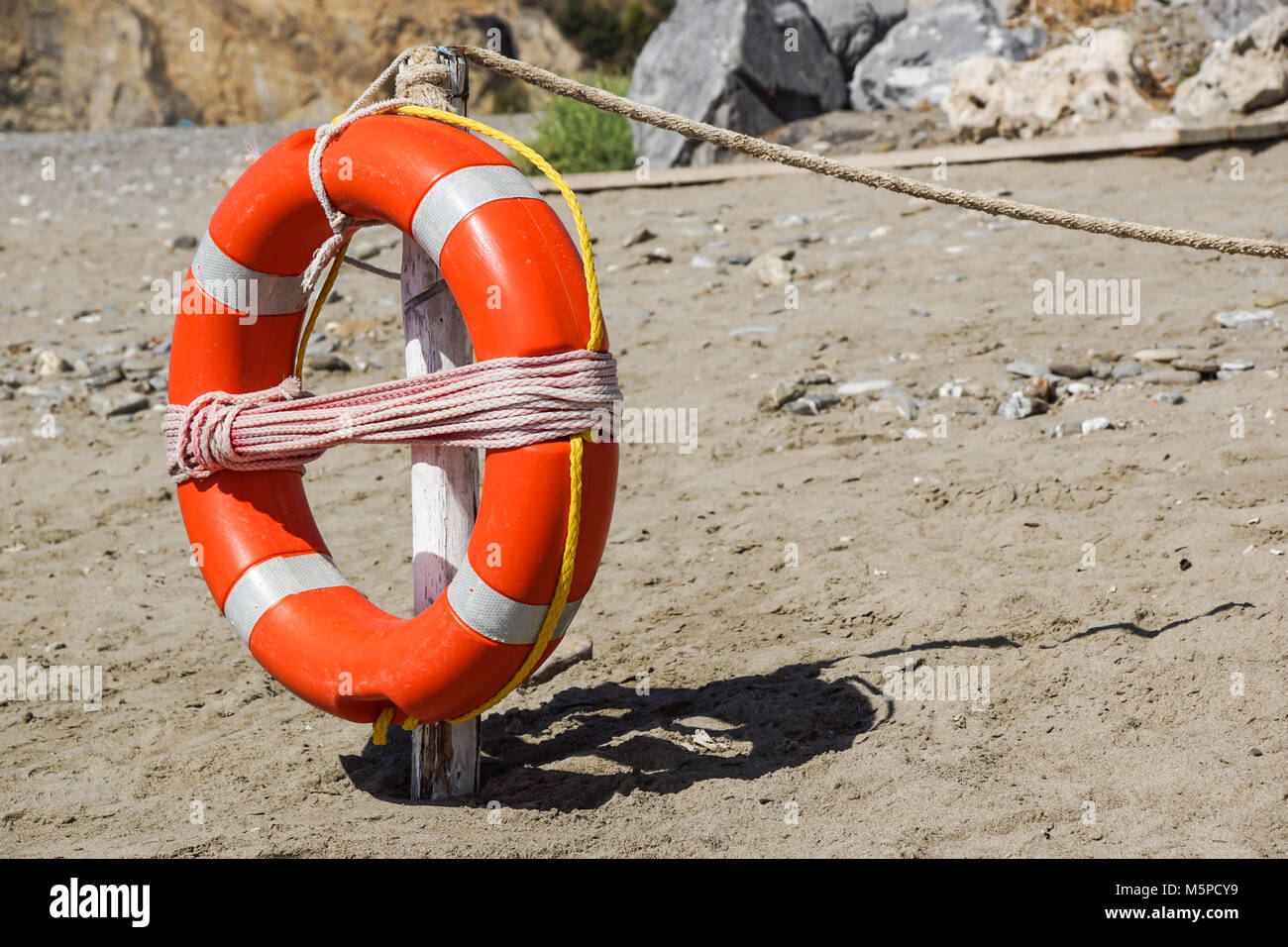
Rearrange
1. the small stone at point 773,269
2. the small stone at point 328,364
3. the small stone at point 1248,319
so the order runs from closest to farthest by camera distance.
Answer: the small stone at point 1248,319 < the small stone at point 328,364 < the small stone at point 773,269

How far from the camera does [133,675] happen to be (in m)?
3.05

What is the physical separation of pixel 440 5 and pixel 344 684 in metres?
16.9

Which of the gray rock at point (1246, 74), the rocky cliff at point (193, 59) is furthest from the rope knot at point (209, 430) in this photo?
the rocky cliff at point (193, 59)

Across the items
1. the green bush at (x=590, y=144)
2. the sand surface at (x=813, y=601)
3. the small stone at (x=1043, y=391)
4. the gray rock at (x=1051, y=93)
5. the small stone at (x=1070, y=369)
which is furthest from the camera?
the green bush at (x=590, y=144)

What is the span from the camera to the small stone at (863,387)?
13.9 ft

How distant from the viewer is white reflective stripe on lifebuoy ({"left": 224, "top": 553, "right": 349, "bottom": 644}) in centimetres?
233

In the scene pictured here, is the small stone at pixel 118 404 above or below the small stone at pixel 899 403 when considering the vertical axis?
below

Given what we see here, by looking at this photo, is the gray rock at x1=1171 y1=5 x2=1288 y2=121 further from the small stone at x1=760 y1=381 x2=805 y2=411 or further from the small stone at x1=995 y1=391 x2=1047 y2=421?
the small stone at x1=760 y1=381 x2=805 y2=411

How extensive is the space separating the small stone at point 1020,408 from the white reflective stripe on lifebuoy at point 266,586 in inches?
94.6

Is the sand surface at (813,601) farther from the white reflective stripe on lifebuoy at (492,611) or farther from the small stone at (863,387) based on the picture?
the white reflective stripe on lifebuoy at (492,611)

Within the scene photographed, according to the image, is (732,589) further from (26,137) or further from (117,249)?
(26,137)

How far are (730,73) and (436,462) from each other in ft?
22.9

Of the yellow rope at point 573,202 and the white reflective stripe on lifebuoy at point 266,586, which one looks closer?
the yellow rope at point 573,202

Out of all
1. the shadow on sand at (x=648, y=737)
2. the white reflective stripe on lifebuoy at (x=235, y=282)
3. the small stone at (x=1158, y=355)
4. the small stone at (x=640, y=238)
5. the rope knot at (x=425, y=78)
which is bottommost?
the shadow on sand at (x=648, y=737)
